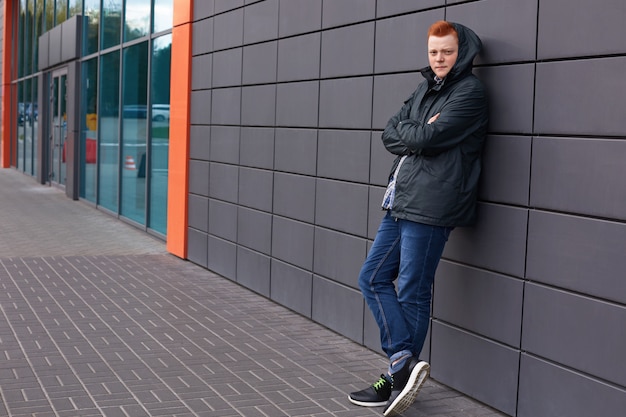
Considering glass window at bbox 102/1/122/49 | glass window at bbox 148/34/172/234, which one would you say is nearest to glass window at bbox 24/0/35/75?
glass window at bbox 102/1/122/49

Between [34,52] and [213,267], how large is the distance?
15.3 metres

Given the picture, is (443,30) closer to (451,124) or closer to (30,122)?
(451,124)

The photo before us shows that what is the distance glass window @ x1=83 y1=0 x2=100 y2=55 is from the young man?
38.4 feet

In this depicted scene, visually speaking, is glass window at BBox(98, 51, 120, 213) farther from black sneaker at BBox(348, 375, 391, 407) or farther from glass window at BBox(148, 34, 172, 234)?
black sneaker at BBox(348, 375, 391, 407)

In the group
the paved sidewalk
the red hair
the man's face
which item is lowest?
the paved sidewalk

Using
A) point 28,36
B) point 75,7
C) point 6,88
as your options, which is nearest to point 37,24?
point 28,36

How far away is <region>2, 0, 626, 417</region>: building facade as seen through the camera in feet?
13.9

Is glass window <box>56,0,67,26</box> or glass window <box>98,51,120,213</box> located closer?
glass window <box>98,51,120,213</box>

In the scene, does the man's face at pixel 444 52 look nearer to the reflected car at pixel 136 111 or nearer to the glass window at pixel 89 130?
the reflected car at pixel 136 111

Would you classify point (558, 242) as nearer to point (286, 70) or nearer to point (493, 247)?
point (493, 247)

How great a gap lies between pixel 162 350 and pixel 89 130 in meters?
11.2

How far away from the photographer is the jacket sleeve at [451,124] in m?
4.67

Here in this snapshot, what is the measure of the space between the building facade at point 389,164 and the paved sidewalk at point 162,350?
0.32m

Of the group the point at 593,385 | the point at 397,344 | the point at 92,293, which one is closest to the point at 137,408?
the point at 397,344
